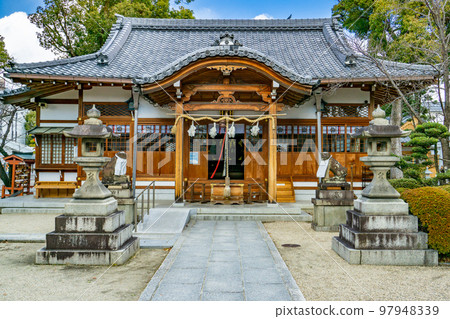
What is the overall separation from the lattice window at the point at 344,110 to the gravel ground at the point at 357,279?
6929 millimetres

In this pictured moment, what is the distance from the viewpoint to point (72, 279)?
4.27m

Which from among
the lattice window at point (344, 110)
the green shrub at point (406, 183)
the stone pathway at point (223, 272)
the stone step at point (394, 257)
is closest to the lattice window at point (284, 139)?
the lattice window at point (344, 110)

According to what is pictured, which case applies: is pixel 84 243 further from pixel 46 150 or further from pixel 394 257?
pixel 46 150

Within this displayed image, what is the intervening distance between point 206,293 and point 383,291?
2445 millimetres

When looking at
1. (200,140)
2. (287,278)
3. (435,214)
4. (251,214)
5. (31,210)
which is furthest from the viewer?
(200,140)

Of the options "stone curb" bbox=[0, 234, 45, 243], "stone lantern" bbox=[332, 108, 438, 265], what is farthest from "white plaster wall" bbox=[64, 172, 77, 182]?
"stone lantern" bbox=[332, 108, 438, 265]

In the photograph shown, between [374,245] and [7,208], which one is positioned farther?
[7,208]

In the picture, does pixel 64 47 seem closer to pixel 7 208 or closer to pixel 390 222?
pixel 7 208

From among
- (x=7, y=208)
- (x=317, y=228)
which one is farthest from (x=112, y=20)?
(x=317, y=228)

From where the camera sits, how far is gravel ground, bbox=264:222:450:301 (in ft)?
12.4

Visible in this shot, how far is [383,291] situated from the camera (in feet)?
12.8

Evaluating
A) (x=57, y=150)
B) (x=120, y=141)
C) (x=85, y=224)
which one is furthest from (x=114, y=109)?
(x=85, y=224)

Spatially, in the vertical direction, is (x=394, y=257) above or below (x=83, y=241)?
below

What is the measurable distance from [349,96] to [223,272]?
960 cm
